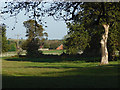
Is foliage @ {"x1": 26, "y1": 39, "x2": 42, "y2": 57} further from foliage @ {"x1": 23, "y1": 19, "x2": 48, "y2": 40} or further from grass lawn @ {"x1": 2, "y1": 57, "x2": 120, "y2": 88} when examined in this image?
grass lawn @ {"x1": 2, "y1": 57, "x2": 120, "y2": 88}

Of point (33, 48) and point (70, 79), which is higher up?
point (33, 48)

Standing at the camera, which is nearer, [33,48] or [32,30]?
[33,48]

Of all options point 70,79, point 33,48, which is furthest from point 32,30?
point 70,79

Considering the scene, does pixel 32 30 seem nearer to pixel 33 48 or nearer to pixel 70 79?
pixel 33 48

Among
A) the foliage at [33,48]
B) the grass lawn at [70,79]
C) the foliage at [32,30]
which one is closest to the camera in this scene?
the grass lawn at [70,79]

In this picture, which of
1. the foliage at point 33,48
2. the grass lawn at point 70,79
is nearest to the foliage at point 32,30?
the foliage at point 33,48

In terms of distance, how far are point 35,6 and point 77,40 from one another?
22.6 m

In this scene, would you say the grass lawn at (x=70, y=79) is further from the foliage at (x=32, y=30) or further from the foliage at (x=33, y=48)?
the foliage at (x=32, y=30)

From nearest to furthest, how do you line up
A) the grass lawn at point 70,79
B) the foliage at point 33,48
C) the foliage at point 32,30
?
the grass lawn at point 70,79 < the foliage at point 33,48 < the foliage at point 32,30

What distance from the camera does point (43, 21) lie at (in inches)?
700

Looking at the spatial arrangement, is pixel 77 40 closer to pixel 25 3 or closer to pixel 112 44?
pixel 112 44

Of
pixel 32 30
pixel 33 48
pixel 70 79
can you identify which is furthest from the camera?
pixel 32 30

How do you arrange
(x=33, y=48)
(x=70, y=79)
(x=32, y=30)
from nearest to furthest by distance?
(x=70, y=79)
(x=33, y=48)
(x=32, y=30)

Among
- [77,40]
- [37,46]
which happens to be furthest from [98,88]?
[37,46]
